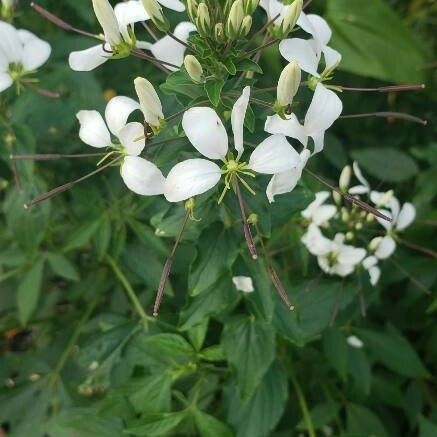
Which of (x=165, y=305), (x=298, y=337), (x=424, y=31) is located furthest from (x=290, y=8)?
(x=424, y=31)

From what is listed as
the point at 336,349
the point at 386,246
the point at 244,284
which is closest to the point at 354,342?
the point at 336,349

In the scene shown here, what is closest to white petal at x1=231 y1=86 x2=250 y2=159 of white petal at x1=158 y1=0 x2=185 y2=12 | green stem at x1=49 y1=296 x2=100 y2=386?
white petal at x1=158 y1=0 x2=185 y2=12

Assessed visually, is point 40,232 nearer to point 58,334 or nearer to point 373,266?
point 58,334

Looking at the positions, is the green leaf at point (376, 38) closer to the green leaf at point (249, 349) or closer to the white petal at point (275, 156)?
the green leaf at point (249, 349)

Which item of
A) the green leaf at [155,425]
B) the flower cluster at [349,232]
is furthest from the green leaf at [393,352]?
the green leaf at [155,425]

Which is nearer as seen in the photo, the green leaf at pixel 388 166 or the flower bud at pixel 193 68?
the flower bud at pixel 193 68

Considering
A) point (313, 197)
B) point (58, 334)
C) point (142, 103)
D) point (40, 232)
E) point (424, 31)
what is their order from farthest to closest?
point (424, 31)
point (58, 334)
point (40, 232)
point (313, 197)
point (142, 103)
